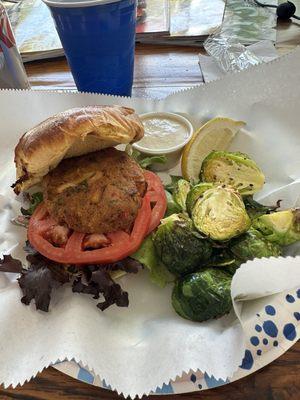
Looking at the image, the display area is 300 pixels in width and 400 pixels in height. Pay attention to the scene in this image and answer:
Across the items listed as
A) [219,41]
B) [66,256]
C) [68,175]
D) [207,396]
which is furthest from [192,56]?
[207,396]

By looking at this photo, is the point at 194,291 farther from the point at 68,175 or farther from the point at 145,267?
the point at 68,175

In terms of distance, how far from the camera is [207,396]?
0.93 meters

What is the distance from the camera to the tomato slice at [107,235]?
115 cm

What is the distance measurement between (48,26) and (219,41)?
1.12 meters

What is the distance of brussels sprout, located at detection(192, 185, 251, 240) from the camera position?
116 cm

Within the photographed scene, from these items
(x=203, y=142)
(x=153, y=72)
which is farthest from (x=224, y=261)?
(x=153, y=72)

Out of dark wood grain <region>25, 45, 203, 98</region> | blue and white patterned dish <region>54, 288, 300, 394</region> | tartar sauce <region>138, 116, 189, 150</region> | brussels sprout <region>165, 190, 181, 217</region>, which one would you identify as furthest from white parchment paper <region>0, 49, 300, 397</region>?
dark wood grain <region>25, 45, 203, 98</region>

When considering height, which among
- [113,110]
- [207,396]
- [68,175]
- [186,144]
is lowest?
[207,396]

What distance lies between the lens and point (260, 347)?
3.03ft

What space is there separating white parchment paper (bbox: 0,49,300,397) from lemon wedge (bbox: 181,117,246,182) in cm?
8

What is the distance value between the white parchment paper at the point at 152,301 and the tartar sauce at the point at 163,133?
0.45 ft

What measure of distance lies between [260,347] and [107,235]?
22.0 inches

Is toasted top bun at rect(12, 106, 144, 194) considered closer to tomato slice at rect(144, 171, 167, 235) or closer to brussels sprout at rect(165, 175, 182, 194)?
tomato slice at rect(144, 171, 167, 235)

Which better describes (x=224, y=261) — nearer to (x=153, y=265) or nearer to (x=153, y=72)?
(x=153, y=265)
